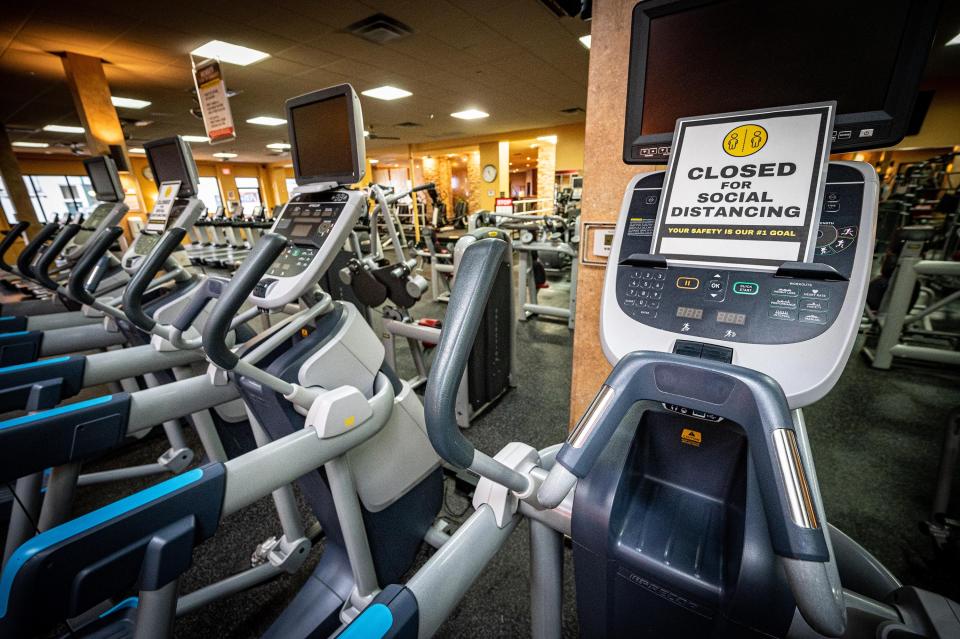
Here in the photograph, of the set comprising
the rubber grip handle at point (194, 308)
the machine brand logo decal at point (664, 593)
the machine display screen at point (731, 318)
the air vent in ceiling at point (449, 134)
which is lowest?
the machine brand logo decal at point (664, 593)

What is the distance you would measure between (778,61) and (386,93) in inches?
284

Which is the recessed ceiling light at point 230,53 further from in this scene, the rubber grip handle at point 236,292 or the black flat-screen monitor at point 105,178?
the rubber grip handle at point 236,292

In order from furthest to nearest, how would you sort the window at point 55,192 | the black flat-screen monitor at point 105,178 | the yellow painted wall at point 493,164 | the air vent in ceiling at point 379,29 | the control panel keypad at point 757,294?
1. the window at point 55,192
2. the yellow painted wall at point 493,164
3. the air vent in ceiling at point 379,29
4. the black flat-screen monitor at point 105,178
5. the control panel keypad at point 757,294

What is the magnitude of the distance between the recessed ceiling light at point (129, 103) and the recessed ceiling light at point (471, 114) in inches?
218

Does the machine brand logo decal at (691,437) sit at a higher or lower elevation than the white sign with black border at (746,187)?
lower

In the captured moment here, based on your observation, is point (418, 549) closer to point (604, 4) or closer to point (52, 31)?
point (604, 4)

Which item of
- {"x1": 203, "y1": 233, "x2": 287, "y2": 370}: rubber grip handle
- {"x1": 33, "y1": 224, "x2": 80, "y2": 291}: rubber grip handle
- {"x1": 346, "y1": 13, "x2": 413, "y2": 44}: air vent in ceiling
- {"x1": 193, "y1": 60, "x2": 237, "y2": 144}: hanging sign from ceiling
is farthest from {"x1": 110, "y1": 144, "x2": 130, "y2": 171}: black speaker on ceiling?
{"x1": 203, "y1": 233, "x2": 287, "y2": 370}: rubber grip handle

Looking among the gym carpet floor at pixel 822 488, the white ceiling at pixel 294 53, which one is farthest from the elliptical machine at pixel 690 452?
the white ceiling at pixel 294 53

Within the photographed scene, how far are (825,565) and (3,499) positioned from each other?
9.55 ft

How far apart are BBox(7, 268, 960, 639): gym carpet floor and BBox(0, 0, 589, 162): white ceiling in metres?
3.48

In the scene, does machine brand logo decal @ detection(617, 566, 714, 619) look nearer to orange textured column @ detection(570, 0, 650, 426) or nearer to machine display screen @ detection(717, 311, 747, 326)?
machine display screen @ detection(717, 311, 747, 326)

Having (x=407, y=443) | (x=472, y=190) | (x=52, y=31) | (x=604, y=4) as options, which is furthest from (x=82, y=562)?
(x=472, y=190)

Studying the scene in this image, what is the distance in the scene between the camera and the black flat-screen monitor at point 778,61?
23.2 inches

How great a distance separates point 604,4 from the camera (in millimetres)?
1146
